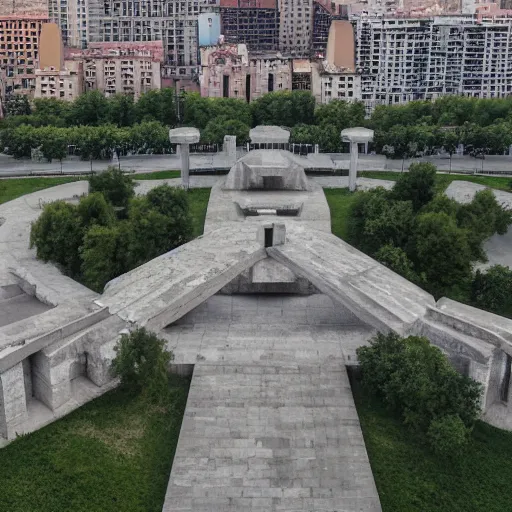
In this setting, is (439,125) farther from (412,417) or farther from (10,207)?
(412,417)

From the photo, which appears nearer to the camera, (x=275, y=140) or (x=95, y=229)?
(x=95, y=229)

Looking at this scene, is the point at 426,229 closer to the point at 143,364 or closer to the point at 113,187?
the point at 143,364

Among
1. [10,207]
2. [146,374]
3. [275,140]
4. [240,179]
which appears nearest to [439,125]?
[275,140]

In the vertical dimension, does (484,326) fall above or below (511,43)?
below

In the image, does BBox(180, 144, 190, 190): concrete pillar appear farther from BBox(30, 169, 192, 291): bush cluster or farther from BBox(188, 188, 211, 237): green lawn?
BBox(30, 169, 192, 291): bush cluster

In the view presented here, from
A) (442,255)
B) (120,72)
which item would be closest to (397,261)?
(442,255)

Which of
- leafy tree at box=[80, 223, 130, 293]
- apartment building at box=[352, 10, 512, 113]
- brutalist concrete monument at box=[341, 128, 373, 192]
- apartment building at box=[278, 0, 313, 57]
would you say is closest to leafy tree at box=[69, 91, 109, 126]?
apartment building at box=[352, 10, 512, 113]
